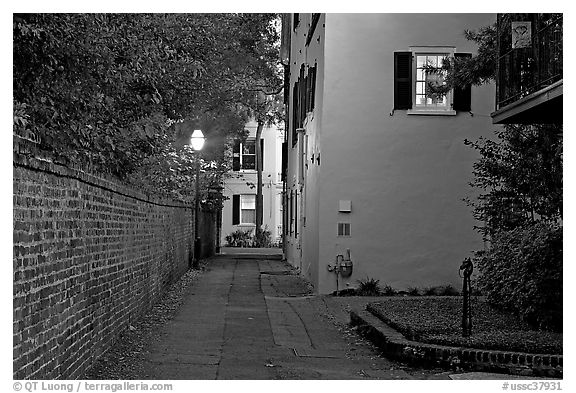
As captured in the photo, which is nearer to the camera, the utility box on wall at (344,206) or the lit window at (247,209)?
the utility box on wall at (344,206)

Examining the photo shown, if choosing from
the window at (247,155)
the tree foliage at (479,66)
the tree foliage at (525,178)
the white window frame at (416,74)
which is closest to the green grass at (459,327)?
the tree foliage at (525,178)

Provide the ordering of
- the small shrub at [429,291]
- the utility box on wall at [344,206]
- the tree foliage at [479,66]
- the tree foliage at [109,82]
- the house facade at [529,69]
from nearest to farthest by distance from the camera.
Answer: the tree foliage at [109,82], the house facade at [529,69], the tree foliage at [479,66], the small shrub at [429,291], the utility box on wall at [344,206]

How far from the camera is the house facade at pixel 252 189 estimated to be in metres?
48.1

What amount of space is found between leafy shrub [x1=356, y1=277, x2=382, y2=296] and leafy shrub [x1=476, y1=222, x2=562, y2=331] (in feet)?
17.1

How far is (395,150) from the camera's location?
60.3 ft

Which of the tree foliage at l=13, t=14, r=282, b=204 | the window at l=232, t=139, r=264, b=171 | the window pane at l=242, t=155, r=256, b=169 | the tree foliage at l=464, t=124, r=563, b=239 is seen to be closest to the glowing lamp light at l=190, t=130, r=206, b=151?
the tree foliage at l=13, t=14, r=282, b=204

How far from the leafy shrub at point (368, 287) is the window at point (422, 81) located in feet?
10.9

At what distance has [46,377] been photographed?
272 inches

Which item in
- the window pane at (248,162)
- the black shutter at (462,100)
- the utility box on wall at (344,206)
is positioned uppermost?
the window pane at (248,162)

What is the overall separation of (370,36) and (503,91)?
5213mm

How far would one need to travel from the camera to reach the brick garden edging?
922cm

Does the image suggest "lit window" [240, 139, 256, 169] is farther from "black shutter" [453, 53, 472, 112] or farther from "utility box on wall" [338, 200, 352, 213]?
"black shutter" [453, 53, 472, 112]

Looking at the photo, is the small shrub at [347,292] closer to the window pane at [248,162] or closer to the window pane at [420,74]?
the window pane at [420,74]

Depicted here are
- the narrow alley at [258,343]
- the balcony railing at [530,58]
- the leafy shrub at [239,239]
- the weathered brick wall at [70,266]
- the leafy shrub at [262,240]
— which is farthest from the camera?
the leafy shrub at [239,239]
